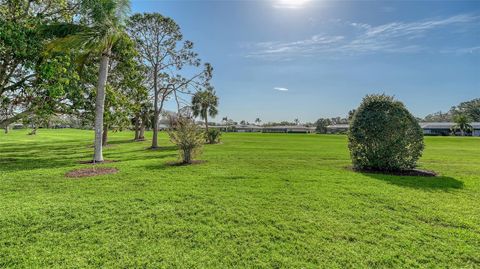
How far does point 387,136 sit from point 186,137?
8.65 metres

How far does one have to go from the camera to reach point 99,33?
36.5ft

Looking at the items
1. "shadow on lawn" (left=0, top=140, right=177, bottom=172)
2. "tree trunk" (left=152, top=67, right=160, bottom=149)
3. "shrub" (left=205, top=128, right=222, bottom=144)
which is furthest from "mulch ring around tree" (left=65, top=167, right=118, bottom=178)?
"shrub" (left=205, top=128, right=222, bottom=144)

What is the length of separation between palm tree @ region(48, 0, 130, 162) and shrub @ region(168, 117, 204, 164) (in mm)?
3666

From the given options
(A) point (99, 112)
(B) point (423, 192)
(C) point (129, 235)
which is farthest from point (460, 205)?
(A) point (99, 112)

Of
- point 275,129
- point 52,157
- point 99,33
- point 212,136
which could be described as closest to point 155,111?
point 212,136

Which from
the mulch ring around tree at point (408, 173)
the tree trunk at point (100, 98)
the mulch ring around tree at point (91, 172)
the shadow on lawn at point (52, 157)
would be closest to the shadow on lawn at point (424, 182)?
the mulch ring around tree at point (408, 173)

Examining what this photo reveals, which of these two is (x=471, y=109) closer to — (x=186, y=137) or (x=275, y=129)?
(x=275, y=129)

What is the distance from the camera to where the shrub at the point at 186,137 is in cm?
1191

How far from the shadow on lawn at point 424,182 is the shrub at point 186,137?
7.68 m

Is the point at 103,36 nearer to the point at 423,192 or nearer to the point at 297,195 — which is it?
the point at 297,195

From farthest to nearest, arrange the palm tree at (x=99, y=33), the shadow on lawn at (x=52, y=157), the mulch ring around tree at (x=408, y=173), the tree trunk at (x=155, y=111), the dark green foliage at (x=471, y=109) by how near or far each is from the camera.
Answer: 1. the dark green foliage at (x=471, y=109)
2. the tree trunk at (x=155, y=111)
3. the shadow on lawn at (x=52, y=157)
4. the palm tree at (x=99, y=33)
5. the mulch ring around tree at (x=408, y=173)

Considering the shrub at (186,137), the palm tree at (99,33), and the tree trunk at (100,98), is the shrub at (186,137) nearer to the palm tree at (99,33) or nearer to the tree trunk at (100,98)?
the tree trunk at (100,98)

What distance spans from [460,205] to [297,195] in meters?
3.86

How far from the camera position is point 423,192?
7184 millimetres
